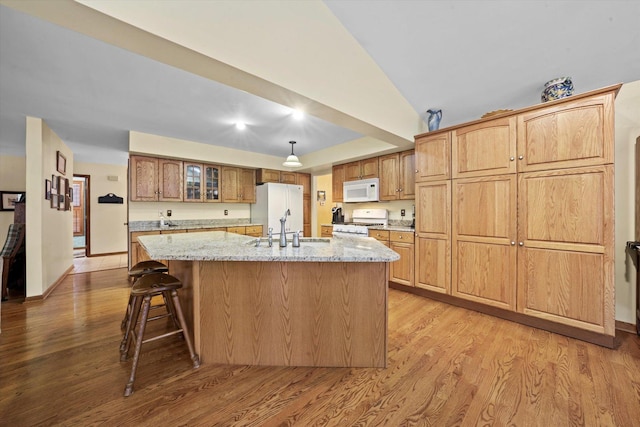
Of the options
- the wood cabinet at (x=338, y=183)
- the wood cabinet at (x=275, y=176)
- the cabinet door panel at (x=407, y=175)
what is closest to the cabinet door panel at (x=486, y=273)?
the cabinet door panel at (x=407, y=175)

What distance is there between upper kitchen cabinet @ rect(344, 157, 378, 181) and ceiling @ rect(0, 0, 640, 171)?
1.11 meters

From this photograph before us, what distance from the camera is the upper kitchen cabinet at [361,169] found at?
14.1 feet

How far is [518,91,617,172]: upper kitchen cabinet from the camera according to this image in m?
2.03

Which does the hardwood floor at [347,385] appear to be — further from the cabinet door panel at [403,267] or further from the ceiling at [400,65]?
the ceiling at [400,65]

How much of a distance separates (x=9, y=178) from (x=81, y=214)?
3027 mm

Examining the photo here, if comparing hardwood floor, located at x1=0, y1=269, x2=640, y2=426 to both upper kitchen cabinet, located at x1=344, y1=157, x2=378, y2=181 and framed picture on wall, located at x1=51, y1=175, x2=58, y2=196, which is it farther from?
upper kitchen cabinet, located at x1=344, y1=157, x2=378, y2=181

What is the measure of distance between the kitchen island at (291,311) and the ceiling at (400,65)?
143 cm

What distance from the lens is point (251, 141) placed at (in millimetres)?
4383

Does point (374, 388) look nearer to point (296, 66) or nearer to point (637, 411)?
point (637, 411)

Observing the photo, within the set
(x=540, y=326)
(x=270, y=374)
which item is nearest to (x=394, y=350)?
(x=270, y=374)

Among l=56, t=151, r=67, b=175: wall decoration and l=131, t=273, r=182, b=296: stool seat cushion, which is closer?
l=131, t=273, r=182, b=296: stool seat cushion

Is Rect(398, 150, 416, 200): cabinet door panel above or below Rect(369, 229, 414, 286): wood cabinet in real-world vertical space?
above

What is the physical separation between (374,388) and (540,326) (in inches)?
73.7

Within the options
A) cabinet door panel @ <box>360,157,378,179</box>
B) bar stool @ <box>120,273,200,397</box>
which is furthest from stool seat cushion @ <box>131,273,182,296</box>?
cabinet door panel @ <box>360,157,378,179</box>
